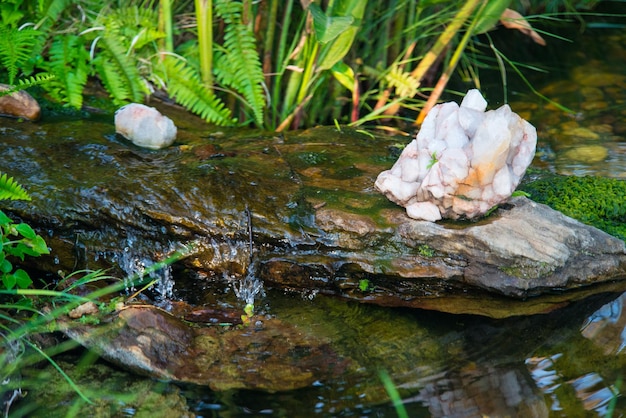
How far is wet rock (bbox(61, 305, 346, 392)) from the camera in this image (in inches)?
117

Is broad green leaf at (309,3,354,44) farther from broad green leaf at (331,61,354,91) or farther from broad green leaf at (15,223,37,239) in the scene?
broad green leaf at (15,223,37,239)

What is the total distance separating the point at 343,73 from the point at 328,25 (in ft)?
2.02

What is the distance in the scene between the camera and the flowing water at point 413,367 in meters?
2.79

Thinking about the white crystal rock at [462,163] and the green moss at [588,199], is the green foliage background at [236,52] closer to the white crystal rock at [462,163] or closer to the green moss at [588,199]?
the white crystal rock at [462,163]

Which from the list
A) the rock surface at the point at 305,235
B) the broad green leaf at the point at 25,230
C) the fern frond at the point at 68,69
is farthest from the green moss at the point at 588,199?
the fern frond at the point at 68,69

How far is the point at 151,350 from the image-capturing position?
3.03 meters

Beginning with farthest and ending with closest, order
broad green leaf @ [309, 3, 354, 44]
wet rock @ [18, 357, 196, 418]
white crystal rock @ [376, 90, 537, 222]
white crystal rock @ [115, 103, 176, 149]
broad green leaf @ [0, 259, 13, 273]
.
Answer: white crystal rock @ [115, 103, 176, 149], broad green leaf @ [309, 3, 354, 44], white crystal rock @ [376, 90, 537, 222], broad green leaf @ [0, 259, 13, 273], wet rock @ [18, 357, 196, 418]

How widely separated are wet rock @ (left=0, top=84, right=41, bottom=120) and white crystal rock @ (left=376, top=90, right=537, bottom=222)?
217 cm

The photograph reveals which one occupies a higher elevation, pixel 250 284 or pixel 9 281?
pixel 9 281

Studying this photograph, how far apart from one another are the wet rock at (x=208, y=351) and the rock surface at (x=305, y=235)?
1.38 feet

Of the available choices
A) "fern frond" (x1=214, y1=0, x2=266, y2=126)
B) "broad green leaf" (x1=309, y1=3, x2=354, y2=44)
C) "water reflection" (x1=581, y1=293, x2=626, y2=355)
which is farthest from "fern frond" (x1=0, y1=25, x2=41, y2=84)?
"water reflection" (x1=581, y1=293, x2=626, y2=355)

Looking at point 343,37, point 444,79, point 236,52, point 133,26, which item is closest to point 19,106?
point 133,26

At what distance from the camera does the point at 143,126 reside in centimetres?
409

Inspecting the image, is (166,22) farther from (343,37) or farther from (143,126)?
(343,37)
